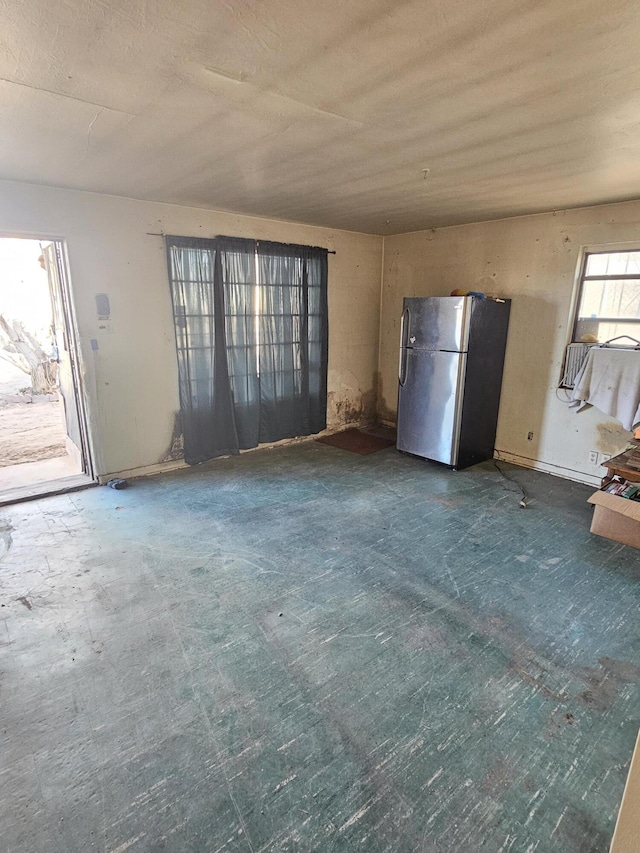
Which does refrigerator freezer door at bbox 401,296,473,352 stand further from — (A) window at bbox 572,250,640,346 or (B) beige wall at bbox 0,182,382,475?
(B) beige wall at bbox 0,182,382,475

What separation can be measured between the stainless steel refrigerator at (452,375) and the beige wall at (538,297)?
0.71 feet

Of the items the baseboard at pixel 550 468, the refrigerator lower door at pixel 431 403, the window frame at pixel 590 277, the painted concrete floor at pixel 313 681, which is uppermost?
the window frame at pixel 590 277

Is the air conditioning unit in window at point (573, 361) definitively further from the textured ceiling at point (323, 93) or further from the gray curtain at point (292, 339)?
the gray curtain at point (292, 339)

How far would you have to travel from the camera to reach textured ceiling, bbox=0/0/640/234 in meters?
1.29

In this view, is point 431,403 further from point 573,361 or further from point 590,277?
point 590,277

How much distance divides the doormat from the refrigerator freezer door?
127cm

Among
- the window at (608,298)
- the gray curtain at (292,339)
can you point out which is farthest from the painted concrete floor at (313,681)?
the gray curtain at (292,339)

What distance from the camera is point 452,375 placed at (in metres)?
4.20

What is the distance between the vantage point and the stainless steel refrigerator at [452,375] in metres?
4.11

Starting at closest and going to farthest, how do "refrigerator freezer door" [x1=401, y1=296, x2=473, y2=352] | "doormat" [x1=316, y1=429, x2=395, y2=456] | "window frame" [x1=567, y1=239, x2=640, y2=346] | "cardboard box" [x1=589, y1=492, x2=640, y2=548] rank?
1. "cardboard box" [x1=589, y1=492, x2=640, y2=548]
2. "window frame" [x1=567, y1=239, x2=640, y2=346]
3. "refrigerator freezer door" [x1=401, y1=296, x2=473, y2=352]
4. "doormat" [x1=316, y1=429, x2=395, y2=456]

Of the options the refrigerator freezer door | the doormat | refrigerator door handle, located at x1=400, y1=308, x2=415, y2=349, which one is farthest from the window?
the doormat

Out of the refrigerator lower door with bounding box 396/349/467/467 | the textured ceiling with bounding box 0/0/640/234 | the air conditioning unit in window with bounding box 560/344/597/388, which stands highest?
the textured ceiling with bounding box 0/0/640/234

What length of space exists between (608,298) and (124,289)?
4253mm

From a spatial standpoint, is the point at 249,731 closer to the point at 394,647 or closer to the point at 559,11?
the point at 394,647
